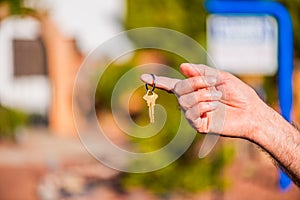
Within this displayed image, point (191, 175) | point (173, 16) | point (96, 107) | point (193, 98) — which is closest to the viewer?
point (193, 98)

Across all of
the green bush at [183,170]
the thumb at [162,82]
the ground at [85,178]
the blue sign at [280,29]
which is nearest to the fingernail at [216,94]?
the thumb at [162,82]

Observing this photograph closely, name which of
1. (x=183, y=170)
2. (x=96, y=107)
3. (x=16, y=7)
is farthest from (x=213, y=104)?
(x=16, y=7)

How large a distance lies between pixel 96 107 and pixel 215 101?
30.8 feet

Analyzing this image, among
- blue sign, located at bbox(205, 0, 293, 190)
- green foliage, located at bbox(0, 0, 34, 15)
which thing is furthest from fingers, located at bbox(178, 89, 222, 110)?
green foliage, located at bbox(0, 0, 34, 15)

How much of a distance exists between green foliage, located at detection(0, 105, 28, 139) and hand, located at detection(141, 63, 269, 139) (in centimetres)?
1043

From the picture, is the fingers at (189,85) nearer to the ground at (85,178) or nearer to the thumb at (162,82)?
the thumb at (162,82)

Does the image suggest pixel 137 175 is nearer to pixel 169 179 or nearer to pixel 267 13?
pixel 169 179

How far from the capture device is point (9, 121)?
12750 mm

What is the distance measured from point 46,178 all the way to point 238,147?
7.49 ft

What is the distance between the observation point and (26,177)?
33.0 feet

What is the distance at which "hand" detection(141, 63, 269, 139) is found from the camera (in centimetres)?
220

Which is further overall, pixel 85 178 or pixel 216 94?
pixel 85 178

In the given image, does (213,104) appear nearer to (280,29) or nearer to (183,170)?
(280,29)

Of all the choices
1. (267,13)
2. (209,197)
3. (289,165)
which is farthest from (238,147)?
(289,165)
